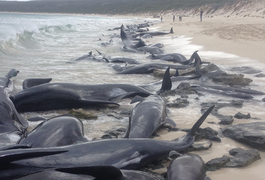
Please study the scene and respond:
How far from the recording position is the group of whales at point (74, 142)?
2.08m

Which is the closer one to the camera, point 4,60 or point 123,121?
point 123,121

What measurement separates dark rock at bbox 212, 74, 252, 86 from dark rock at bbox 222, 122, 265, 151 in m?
2.68

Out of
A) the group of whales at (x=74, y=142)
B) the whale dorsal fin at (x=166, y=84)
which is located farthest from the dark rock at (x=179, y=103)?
the whale dorsal fin at (x=166, y=84)

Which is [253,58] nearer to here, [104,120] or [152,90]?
[152,90]

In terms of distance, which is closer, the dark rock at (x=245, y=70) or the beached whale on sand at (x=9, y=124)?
the beached whale on sand at (x=9, y=124)

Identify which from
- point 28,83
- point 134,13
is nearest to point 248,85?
point 28,83

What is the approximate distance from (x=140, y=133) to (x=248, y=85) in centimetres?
372

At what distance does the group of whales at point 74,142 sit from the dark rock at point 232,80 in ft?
6.37

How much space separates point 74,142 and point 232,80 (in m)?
4.25

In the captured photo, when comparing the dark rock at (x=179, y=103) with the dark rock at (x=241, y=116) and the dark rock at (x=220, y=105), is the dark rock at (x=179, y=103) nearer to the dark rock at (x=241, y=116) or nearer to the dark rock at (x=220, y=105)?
the dark rock at (x=220, y=105)

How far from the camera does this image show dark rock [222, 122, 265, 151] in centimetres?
335

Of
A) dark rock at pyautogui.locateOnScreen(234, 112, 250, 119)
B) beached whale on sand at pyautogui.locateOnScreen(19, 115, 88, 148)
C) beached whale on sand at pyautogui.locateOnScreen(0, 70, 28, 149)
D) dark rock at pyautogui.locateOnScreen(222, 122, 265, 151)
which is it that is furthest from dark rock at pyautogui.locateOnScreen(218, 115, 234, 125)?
beached whale on sand at pyautogui.locateOnScreen(0, 70, 28, 149)

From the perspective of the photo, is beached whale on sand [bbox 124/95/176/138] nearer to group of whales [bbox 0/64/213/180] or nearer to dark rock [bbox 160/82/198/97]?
group of whales [bbox 0/64/213/180]

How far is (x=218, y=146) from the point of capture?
3.46 m
